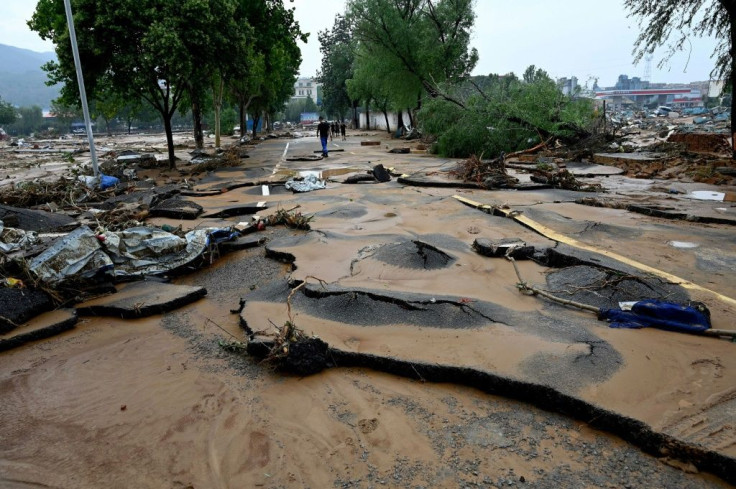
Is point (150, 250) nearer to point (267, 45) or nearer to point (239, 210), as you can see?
point (239, 210)

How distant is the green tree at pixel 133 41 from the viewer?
1298cm

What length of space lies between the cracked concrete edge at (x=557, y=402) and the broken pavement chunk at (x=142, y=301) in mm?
2048

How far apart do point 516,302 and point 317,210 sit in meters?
5.33

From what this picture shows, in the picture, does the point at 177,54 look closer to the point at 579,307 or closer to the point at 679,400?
the point at 579,307

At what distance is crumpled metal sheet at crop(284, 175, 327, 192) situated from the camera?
11.3m

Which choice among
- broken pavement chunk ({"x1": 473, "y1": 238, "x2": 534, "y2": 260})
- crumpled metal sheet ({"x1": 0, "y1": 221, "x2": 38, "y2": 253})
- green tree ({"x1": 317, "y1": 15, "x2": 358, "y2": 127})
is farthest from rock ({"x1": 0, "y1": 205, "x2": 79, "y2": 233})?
green tree ({"x1": 317, "y1": 15, "x2": 358, "y2": 127})

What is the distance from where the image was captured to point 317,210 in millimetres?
8836

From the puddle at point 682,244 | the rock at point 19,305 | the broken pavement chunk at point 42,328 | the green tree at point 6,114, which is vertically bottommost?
the broken pavement chunk at point 42,328

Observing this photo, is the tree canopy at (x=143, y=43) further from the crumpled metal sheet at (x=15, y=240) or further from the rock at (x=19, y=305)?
the rock at (x=19, y=305)

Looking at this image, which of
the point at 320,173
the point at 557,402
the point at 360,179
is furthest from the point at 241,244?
the point at 320,173

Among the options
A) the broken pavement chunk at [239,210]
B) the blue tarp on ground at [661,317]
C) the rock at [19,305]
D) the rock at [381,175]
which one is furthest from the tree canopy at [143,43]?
the blue tarp on ground at [661,317]

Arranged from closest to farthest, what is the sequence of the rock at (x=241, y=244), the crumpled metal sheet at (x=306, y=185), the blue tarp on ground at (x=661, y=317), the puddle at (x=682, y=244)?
the blue tarp on ground at (x=661, y=317) < the puddle at (x=682, y=244) < the rock at (x=241, y=244) < the crumpled metal sheet at (x=306, y=185)

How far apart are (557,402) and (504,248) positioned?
2.95 m

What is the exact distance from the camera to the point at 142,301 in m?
4.55
